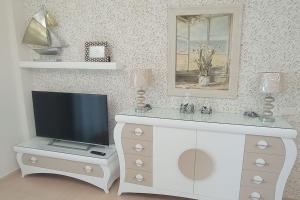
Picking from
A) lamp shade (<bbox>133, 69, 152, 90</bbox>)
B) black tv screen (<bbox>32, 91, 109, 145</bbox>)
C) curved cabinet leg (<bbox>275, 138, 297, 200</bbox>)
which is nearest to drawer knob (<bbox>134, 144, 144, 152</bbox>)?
black tv screen (<bbox>32, 91, 109, 145</bbox>)

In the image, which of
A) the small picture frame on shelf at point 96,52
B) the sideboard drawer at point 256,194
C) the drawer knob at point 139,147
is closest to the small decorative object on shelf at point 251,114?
the sideboard drawer at point 256,194

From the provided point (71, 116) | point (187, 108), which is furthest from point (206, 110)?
point (71, 116)

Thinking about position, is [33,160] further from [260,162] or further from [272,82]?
[272,82]

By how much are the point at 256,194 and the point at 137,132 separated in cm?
118

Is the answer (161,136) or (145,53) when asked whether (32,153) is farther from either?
(145,53)

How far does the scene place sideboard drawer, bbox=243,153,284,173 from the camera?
1.93 metres

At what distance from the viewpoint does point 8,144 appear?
276 centimetres

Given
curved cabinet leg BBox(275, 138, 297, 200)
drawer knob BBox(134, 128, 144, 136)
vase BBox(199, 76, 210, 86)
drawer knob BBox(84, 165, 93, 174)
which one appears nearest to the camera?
curved cabinet leg BBox(275, 138, 297, 200)

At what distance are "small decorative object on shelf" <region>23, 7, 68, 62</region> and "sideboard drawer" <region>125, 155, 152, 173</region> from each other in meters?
1.49

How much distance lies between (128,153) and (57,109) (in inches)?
40.7

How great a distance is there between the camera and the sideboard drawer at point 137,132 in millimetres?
2213

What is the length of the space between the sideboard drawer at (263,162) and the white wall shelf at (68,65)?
1538 mm

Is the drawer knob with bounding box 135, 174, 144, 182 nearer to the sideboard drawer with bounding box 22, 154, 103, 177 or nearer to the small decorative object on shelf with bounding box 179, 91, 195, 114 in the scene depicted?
the sideboard drawer with bounding box 22, 154, 103, 177

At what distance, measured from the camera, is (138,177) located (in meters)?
2.33
